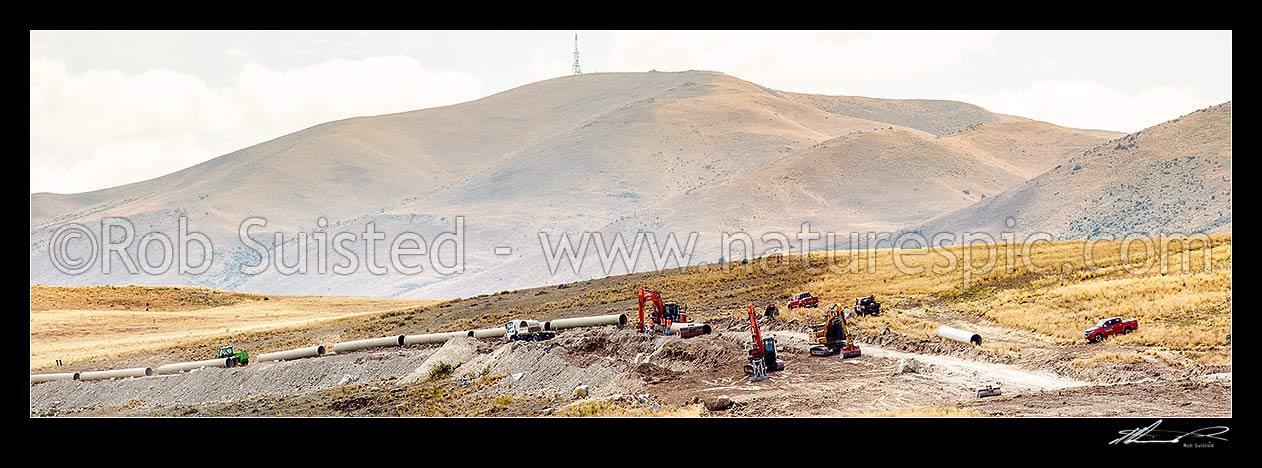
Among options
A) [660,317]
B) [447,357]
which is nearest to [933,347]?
[660,317]

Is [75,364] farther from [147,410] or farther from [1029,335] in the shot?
[1029,335]

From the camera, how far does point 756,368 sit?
36812 mm

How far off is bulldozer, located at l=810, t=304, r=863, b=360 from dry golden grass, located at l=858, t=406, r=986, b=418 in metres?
9.14

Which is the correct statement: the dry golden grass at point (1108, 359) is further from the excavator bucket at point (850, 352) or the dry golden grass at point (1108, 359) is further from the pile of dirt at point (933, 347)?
the excavator bucket at point (850, 352)

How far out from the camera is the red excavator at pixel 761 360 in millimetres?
36812

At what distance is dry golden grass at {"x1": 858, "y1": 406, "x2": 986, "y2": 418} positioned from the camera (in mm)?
28859

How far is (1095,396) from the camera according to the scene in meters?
32.2

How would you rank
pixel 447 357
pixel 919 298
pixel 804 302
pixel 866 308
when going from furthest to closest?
pixel 919 298 → pixel 804 302 → pixel 866 308 → pixel 447 357

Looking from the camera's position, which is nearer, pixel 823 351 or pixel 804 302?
pixel 823 351

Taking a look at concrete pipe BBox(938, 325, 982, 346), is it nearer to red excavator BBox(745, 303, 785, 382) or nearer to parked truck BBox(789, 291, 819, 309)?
red excavator BBox(745, 303, 785, 382)

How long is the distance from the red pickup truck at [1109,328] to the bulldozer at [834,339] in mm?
7997

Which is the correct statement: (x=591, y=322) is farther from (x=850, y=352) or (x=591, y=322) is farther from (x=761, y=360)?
(x=761, y=360)
